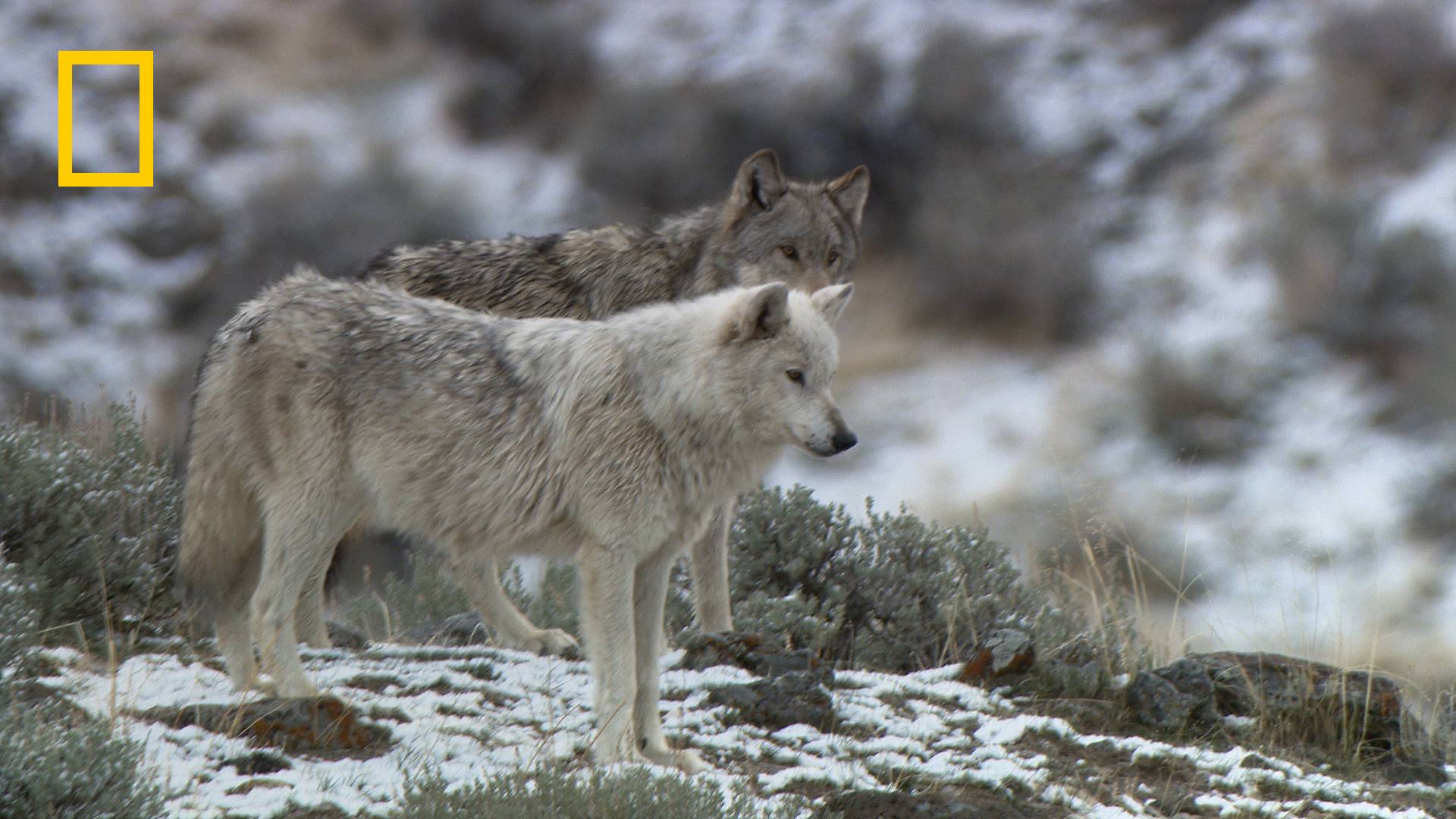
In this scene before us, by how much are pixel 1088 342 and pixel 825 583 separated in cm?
927

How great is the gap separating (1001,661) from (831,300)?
213cm

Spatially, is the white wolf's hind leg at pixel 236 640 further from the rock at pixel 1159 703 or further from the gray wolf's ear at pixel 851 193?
the rock at pixel 1159 703

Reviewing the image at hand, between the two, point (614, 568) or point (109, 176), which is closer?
point (614, 568)

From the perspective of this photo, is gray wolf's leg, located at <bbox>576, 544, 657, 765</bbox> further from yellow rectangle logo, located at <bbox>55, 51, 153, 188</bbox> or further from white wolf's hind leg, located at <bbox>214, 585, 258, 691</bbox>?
yellow rectangle logo, located at <bbox>55, 51, 153, 188</bbox>

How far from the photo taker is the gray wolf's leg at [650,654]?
18.1ft

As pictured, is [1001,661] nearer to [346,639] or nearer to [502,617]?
[502,617]

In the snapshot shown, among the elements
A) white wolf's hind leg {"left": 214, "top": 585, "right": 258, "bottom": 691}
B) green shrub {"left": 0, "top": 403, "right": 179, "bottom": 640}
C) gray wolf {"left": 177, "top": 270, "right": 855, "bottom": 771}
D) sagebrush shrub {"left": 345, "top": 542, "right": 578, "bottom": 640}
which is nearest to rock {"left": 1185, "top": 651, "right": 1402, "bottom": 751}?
gray wolf {"left": 177, "top": 270, "right": 855, "bottom": 771}

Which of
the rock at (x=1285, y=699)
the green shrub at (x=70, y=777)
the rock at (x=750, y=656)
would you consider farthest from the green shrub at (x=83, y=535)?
the rock at (x=1285, y=699)

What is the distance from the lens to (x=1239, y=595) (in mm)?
11688

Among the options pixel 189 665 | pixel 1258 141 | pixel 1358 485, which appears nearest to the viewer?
pixel 189 665

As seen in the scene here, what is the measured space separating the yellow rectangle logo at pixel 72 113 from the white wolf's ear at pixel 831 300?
15.9 metres

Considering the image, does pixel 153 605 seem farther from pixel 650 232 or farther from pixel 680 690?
pixel 650 232

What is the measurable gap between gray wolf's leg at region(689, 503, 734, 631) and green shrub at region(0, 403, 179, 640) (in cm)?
249

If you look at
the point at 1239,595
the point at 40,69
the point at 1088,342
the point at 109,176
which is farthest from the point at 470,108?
the point at 1239,595
